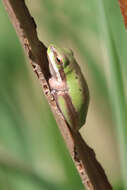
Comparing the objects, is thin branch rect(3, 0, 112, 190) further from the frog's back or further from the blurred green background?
the blurred green background

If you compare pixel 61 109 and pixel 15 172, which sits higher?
pixel 61 109

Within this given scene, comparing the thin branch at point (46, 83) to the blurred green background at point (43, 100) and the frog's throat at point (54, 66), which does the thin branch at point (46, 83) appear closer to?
the frog's throat at point (54, 66)

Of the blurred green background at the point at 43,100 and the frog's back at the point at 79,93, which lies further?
the blurred green background at the point at 43,100

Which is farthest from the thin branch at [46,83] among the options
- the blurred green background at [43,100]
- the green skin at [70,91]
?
the blurred green background at [43,100]

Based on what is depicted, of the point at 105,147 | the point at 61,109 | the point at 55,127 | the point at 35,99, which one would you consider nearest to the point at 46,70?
the point at 61,109

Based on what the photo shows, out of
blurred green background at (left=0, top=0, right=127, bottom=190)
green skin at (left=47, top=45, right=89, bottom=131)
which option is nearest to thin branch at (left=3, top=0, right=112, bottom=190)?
green skin at (left=47, top=45, right=89, bottom=131)

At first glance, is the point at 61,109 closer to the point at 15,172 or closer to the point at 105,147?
the point at 15,172
